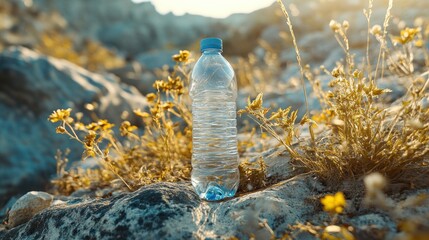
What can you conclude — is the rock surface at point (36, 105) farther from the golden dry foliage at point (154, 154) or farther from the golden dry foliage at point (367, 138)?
the golden dry foliage at point (367, 138)

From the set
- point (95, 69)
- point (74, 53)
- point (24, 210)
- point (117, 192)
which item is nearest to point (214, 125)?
point (117, 192)

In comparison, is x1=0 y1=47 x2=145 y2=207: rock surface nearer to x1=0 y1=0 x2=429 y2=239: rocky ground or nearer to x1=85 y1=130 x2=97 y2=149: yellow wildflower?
x1=0 y1=0 x2=429 y2=239: rocky ground

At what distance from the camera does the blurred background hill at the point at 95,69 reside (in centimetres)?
496

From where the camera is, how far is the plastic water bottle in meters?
2.44

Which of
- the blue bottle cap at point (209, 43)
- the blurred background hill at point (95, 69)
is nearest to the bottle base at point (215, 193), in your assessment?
the blue bottle cap at point (209, 43)

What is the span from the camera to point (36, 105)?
545 cm

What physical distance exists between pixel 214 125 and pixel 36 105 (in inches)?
141

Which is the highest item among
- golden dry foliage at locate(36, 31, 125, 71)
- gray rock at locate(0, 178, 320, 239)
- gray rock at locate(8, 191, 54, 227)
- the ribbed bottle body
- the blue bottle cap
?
golden dry foliage at locate(36, 31, 125, 71)

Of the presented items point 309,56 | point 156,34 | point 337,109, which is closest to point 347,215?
point 337,109

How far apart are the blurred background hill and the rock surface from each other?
0.04 ft

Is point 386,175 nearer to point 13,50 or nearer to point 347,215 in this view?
point 347,215

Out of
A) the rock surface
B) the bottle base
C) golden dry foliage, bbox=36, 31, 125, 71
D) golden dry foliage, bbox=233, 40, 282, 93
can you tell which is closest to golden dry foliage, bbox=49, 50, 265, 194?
the bottle base

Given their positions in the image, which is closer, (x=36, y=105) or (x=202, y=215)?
(x=202, y=215)

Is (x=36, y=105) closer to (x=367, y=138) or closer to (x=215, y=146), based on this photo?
(x=215, y=146)
